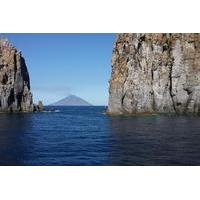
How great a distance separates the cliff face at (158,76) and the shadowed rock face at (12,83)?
26.5m

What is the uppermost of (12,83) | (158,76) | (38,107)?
(158,76)

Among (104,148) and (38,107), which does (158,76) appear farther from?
(104,148)

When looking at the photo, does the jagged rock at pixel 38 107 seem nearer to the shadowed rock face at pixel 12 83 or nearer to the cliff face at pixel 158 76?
the shadowed rock face at pixel 12 83

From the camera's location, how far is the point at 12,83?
98.3m

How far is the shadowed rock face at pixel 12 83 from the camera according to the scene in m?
94.9

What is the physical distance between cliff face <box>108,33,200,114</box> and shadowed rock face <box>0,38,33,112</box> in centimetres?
2649

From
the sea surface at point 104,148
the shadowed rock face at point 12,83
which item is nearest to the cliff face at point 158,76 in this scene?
the shadowed rock face at point 12,83

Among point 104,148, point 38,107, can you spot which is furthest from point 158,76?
point 104,148

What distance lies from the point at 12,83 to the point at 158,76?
37.0 meters

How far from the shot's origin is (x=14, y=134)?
45.2 metres
